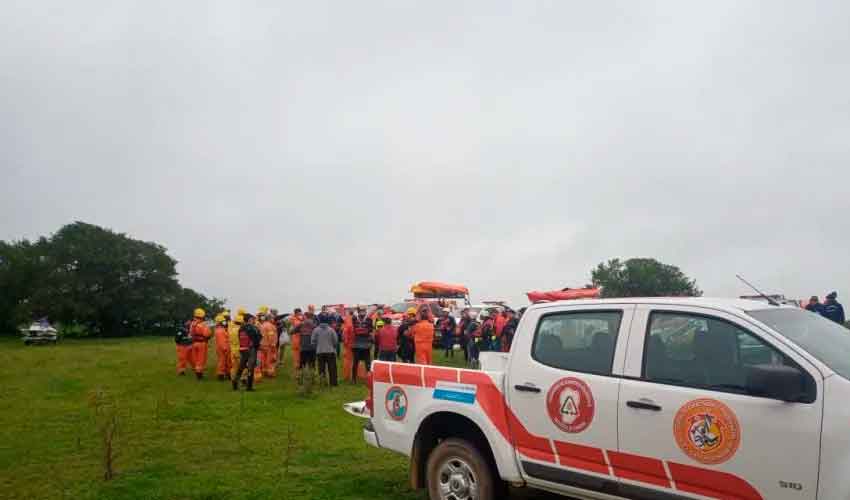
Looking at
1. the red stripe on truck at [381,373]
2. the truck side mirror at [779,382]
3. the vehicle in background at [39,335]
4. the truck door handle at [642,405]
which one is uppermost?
the truck side mirror at [779,382]

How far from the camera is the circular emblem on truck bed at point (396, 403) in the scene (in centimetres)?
596

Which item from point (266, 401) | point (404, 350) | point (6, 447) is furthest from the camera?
point (404, 350)

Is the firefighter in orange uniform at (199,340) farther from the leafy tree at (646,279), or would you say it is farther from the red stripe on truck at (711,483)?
the leafy tree at (646,279)

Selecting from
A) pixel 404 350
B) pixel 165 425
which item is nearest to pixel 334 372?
pixel 404 350

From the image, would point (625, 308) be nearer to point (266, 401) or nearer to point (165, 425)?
point (165, 425)

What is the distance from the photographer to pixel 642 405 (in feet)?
14.2

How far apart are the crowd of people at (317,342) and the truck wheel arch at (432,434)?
8.90m

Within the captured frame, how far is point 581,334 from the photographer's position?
16.3ft

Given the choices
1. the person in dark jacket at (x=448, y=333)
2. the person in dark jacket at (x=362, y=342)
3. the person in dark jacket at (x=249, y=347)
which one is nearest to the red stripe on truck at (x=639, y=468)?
the person in dark jacket at (x=249, y=347)

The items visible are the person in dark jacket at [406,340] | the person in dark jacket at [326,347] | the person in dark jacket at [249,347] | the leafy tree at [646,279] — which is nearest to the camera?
the person in dark jacket at [249,347]

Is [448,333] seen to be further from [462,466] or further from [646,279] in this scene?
[646,279]

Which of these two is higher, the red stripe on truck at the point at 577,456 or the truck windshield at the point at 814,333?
the truck windshield at the point at 814,333

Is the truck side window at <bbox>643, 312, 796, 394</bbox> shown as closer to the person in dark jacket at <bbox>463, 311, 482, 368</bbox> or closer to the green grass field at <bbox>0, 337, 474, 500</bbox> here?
the green grass field at <bbox>0, 337, 474, 500</bbox>

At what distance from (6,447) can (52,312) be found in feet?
142
